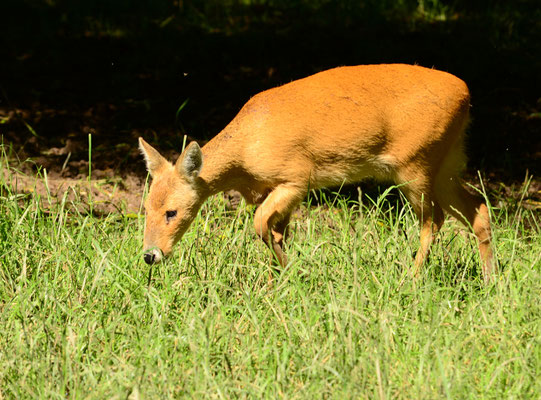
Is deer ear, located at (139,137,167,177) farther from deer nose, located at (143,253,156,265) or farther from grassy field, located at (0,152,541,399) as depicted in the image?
deer nose, located at (143,253,156,265)

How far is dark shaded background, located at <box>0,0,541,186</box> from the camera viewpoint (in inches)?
324

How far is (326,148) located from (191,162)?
919 mm

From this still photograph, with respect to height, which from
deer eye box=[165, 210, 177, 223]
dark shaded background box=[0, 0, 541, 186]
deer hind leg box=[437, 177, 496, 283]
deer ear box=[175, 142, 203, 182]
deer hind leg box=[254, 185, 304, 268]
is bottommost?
dark shaded background box=[0, 0, 541, 186]

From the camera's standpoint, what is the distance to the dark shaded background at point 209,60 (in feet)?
27.0

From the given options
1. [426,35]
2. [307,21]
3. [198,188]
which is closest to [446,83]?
[198,188]

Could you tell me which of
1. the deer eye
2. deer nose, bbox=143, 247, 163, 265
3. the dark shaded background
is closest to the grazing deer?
the deer eye

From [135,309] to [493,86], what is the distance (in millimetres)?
5320

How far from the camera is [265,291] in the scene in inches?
196

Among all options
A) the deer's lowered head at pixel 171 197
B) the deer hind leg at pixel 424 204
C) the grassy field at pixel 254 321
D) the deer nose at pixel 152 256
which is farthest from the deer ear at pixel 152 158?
the deer hind leg at pixel 424 204

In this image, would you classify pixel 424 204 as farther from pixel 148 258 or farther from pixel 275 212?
pixel 148 258

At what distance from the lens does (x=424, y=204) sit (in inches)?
236

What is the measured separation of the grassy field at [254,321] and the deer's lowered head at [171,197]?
0.52 ft

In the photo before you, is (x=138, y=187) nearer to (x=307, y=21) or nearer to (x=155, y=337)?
(x=155, y=337)

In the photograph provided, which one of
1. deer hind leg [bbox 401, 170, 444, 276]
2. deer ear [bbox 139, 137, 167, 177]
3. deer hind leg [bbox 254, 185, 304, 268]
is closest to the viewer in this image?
deer hind leg [bbox 254, 185, 304, 268]
